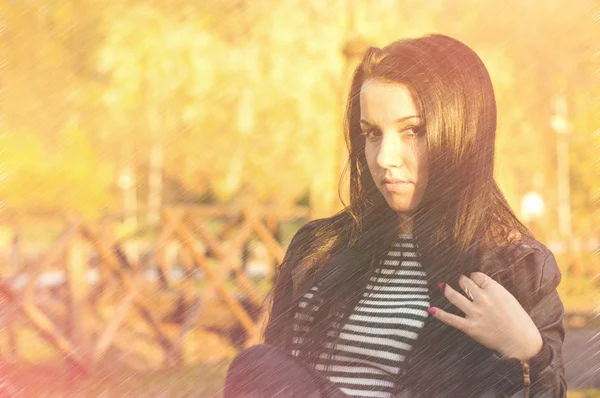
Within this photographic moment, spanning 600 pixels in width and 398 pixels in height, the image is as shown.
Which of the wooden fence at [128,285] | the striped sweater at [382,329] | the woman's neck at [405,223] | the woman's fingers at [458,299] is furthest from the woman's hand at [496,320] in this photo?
the wooden fence at [128,285]

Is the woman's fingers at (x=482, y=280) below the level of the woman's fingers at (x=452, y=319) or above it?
above

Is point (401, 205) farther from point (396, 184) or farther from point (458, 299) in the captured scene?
point (458, 299)

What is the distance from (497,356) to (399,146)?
1.33 feet

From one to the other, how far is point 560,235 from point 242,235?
10514 millimetres

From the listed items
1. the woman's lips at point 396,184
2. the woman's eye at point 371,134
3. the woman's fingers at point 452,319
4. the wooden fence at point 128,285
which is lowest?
the wooden fence at point 128,285

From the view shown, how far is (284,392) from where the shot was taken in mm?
1489

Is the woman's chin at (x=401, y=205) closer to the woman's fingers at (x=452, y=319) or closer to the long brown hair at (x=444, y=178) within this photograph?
the long brown hair at (x=444, y=178)

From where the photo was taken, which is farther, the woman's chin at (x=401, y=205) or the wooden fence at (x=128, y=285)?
the wooden fence at (x=128, y=285)

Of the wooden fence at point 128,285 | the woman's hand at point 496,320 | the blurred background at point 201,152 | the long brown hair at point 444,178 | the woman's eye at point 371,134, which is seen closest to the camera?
the woman's hand at point 496,320

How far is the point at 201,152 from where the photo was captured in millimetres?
17203

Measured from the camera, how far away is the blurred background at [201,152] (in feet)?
23.7

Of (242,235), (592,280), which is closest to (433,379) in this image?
(242,235)

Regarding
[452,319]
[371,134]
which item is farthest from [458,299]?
[371,134]

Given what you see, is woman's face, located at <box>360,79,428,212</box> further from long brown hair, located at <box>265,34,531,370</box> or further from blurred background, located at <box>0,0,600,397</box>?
blurred background, located at <box>0,0,600,397</box>
